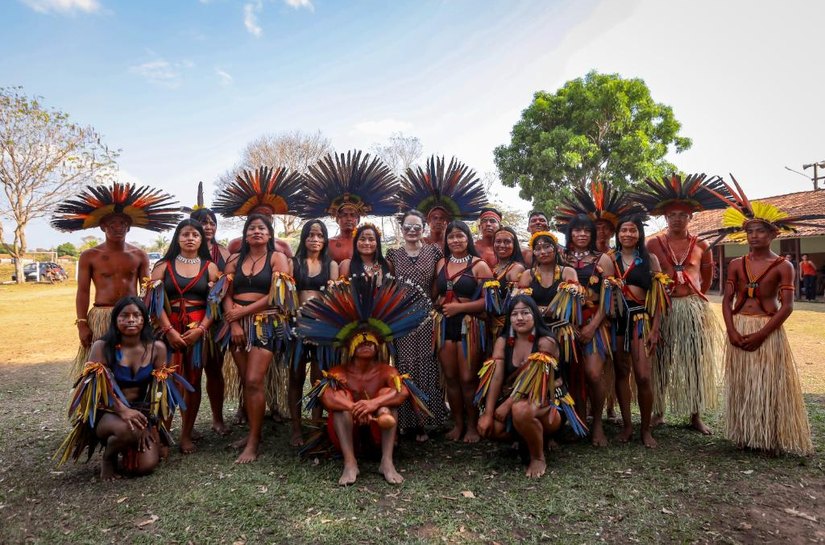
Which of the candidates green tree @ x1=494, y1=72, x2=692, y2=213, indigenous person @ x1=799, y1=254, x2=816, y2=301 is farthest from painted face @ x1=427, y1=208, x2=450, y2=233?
indigenous person @ x1=799, y1=254, x2=816, y2=301

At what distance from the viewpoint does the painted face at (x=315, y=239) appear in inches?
157


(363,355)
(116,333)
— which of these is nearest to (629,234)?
(363,355)

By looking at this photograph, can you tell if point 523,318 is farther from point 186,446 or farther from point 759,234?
point 186,446

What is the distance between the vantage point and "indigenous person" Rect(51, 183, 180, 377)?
13.3ft

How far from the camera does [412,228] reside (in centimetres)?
408

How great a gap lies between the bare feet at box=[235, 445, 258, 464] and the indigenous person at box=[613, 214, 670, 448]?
266 centimetres

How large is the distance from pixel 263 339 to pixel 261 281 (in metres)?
0.42

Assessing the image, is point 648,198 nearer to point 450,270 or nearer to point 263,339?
point 450,270

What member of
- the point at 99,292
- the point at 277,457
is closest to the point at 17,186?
the point at 99,292

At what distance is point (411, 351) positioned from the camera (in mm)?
4062

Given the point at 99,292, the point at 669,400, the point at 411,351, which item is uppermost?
the point at 99,292

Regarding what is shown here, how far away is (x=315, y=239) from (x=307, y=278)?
305 millimetres

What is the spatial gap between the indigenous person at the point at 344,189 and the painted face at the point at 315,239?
0.38 metres

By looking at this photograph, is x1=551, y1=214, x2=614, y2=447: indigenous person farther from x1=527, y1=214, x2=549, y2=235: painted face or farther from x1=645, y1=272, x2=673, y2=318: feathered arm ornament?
x1=527, y1=214, x2=549, y2=235: painted face
